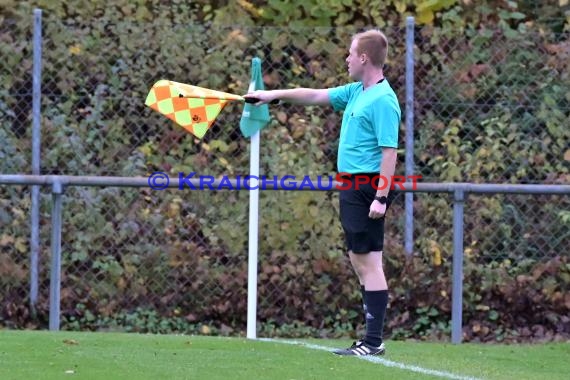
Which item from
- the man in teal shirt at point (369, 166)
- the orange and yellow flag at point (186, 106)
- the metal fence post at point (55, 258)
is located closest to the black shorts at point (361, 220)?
the man in teal shirt at point (369, 166)

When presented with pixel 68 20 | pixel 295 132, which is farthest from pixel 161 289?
pixel 68 20

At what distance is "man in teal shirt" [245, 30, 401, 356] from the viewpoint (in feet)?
22.6

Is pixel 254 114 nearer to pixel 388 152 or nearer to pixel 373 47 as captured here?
pixel 373 47

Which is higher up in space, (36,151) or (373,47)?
(373,47)

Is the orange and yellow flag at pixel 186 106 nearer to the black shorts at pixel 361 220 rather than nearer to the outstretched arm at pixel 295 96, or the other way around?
the outstretched arm at pixel 295 96

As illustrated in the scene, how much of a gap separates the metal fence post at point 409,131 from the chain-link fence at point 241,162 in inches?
4.5

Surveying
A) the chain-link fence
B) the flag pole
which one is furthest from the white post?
the chain-link fence

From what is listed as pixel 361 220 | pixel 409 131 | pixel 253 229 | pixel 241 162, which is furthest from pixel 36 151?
pixel 361 220

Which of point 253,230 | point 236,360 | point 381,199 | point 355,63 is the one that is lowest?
point 236,360

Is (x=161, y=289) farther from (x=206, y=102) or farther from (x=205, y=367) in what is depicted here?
(x=205, y=367)

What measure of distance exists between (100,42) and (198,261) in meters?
2.10

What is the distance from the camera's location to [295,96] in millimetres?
7578

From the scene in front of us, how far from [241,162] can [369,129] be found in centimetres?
372

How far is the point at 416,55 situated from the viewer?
Answer: 10.5m
